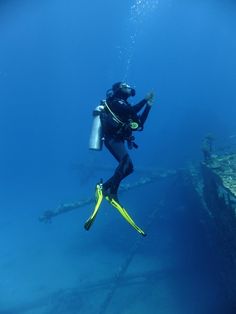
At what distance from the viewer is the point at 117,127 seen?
633cm

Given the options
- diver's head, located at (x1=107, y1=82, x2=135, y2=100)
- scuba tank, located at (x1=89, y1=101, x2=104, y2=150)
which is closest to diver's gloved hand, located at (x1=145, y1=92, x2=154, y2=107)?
diver's head, located at (x1=107, y1=82, x2=135, y2=100)

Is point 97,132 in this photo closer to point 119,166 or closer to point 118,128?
point 118,128

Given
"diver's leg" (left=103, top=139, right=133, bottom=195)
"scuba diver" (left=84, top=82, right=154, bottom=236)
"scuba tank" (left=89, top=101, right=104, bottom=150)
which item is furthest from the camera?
"scuba tank" (left=89, top=101, right=104, bottom=150)

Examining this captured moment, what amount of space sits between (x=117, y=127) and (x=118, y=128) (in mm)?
33

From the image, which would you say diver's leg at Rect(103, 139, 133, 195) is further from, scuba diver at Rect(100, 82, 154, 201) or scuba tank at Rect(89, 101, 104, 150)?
scuba tank at Rect(89, 101, 104, 150)

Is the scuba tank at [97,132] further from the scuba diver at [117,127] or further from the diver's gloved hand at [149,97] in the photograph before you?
the diver's gloved hand at [149,97]

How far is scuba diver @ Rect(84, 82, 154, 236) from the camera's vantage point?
20.5 feet

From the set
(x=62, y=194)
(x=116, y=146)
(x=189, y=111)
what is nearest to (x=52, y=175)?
(x=62, y=194)

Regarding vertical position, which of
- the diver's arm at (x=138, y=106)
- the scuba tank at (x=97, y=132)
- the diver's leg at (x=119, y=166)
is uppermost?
the diver's arm at (x=138, y=106)

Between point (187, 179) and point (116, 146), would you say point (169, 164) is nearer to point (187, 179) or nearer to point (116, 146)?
point (187, 179)

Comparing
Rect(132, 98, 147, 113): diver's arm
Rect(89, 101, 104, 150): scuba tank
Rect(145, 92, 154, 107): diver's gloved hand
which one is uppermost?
Rect(145, 92, 154, 107): diver's gloved hand

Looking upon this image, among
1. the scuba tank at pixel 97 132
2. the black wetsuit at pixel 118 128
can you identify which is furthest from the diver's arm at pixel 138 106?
the scuba tank at pixel 97 132

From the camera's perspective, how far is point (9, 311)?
1695cm

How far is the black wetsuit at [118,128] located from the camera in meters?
6.27
